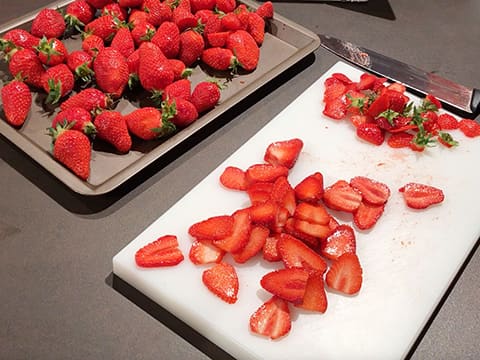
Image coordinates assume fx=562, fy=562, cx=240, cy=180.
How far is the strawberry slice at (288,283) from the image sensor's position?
33.5 inches

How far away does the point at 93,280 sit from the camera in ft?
3.14

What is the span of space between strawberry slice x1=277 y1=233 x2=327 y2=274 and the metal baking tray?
0.32 meters

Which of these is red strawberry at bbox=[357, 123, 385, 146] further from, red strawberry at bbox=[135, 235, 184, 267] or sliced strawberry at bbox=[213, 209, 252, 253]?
red strawberry at bbox=[135, 235, 184, 267]

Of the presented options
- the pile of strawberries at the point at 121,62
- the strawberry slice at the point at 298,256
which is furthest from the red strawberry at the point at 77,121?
the strawberry slice at the point at 298,256

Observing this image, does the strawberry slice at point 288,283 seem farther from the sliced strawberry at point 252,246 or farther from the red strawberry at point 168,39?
the red strawberry at point 168,39

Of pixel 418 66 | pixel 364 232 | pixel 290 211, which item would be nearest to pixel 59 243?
pixel 290 211

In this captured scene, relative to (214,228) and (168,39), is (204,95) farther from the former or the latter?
(214,228)

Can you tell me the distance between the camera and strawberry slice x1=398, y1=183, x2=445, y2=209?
1044mm

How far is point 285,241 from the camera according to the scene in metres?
0.91

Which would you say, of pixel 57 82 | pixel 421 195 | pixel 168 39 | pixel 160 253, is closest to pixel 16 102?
pixel 57 82

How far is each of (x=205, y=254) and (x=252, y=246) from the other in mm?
79

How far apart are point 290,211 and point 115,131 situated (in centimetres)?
38

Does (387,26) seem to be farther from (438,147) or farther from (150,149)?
(150,149)

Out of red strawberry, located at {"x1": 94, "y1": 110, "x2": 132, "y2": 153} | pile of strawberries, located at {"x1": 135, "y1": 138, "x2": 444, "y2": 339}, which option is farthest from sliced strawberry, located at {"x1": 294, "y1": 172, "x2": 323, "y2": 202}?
red strawberry, located at {"x1": 94, "y1": 110, "x2": 132, "y2": 153}
